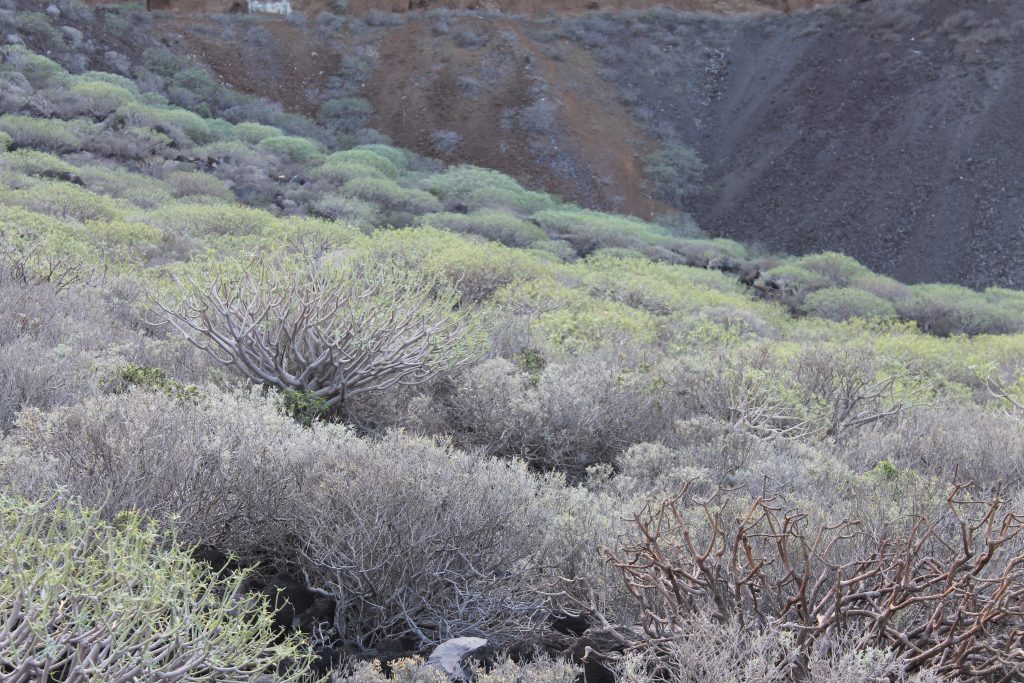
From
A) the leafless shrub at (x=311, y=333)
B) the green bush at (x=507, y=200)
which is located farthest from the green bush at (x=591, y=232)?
the leafless shrub at (x=311, y=333)

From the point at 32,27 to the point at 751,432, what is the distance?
93.2ft

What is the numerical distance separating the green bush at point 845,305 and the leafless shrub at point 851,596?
558 inches


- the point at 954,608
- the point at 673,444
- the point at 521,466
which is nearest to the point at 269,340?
the point at 521,466

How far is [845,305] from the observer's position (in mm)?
17312

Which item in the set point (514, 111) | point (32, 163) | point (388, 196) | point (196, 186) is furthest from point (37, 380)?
point (514, 111)

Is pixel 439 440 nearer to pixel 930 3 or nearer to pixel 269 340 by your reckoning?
pixel 269 340

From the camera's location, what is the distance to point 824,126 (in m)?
30.0

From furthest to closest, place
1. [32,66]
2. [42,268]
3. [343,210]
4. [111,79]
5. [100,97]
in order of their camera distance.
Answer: [111,79]
[32,66]
[100,97]
[343,210]
[42,268]

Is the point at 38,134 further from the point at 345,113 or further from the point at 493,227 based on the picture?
the point at 345,113

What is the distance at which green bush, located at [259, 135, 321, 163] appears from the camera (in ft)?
78.0

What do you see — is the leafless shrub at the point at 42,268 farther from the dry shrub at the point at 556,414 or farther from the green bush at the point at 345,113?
the green bush at the point at 345,113

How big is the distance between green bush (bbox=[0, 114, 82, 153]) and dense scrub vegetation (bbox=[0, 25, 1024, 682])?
27.6 feet

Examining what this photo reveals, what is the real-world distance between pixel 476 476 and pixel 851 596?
1657 mm

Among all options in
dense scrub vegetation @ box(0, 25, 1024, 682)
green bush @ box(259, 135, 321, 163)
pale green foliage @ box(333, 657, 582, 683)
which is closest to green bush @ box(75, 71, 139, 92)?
green bush @ box(259, 135, 321, 163)
